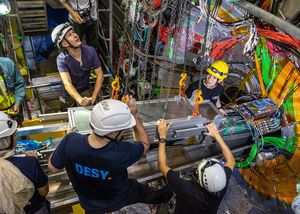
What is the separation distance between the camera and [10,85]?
329 centimetres

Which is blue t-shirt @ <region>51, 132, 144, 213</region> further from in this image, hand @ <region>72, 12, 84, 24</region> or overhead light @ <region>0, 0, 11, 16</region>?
hand @ <region>72, 12, 84, 24</region>

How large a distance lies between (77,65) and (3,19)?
120 centimetres

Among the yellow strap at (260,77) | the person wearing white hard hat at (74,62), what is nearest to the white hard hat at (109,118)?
the person wearing white hard hat at (74,62)

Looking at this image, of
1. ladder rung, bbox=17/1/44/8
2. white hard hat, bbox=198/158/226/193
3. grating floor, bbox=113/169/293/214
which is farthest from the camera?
ladder rung, bbox=17/1/44/8

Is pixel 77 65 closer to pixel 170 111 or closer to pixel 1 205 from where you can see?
pixel 170 111

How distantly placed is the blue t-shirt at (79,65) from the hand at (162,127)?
5.54ft

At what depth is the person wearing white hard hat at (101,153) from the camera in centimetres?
193

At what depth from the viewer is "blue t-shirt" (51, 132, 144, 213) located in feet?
6.56

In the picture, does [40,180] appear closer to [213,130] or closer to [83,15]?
[213,130]

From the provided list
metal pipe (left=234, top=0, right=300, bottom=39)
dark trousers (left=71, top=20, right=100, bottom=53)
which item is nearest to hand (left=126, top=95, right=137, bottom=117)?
metal pipe (left=234, top=0, right=300, bottom=39)

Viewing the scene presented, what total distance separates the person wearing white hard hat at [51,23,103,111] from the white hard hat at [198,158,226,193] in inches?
60.0

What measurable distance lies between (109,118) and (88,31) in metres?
3.63

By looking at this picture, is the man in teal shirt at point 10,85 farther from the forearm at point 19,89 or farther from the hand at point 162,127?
the hand at point 162,127

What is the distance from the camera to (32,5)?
500cm
